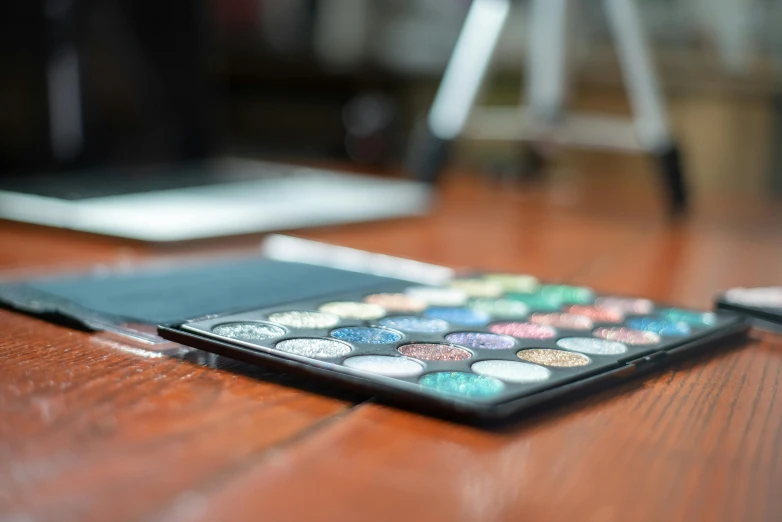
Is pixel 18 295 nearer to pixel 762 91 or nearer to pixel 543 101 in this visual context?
pixel 543 101

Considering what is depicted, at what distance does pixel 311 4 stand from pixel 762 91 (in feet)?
3.22

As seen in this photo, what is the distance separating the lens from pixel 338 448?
→ 0.27 meters

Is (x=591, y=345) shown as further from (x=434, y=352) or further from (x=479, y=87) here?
(x=479, y=87)

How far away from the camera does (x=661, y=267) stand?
70 centimetres

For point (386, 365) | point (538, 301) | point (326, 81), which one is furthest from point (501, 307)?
point (326, 81)

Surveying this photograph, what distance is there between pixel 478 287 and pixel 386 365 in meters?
0.18

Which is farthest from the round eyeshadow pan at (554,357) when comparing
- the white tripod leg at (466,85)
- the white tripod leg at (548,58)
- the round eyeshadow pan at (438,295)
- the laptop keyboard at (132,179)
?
the white tripod leg at (548,58)

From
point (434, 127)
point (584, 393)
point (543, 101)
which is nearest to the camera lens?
point (584, 393)

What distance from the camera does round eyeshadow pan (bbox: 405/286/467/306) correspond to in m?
0.45

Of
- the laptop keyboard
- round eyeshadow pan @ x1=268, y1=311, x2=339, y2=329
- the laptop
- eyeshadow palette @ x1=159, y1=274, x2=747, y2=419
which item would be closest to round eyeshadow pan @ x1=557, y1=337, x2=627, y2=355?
eyeshadow palette @ x1=159, y1=274, x2=747, y2=419

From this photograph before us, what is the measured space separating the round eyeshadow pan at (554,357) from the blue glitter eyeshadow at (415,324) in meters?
0.05

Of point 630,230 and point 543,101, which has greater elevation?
point 543,101

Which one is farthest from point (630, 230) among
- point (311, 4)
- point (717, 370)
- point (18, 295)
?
point (311, 4)

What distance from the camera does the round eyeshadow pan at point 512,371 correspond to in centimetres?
32
